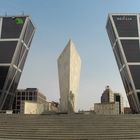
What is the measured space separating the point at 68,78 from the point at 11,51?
2281cm

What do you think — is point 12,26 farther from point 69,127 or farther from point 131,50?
point 69,127

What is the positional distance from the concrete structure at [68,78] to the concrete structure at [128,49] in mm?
17750

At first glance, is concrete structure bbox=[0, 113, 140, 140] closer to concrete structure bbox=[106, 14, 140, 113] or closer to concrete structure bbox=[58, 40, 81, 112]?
concrete structure bbox=[58, 40, 81, 112]

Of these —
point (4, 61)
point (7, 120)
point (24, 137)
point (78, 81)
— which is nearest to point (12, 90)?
point (4, 61)

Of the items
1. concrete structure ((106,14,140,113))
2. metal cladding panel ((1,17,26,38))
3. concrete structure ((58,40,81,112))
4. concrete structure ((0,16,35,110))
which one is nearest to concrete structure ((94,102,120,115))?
concrete structure ((58,40,81,112))

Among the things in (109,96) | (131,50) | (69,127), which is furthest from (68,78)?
(109,96)

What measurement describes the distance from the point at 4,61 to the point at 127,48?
2258 centimetres

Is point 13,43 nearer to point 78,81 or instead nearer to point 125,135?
point 78,81

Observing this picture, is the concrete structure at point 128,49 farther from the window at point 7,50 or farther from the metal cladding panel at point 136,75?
the window at point 7,50

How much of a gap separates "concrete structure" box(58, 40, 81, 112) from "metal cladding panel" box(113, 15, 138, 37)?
20.1 metres

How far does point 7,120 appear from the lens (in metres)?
30.2

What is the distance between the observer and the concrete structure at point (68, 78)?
42.7m

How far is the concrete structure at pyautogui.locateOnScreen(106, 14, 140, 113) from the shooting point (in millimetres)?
60281

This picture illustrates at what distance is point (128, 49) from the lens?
61.9m
